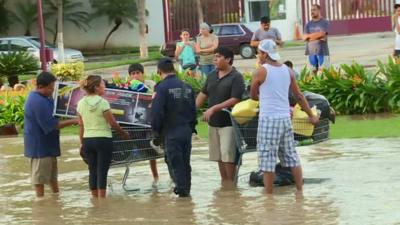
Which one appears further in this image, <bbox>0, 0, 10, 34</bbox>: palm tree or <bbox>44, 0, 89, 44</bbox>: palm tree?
<bbox>44, 0, 89, 44</bbox>: palm tree

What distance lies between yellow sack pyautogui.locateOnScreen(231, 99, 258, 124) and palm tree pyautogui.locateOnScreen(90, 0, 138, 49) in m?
44.3

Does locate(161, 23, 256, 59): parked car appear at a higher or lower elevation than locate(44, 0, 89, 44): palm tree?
lower

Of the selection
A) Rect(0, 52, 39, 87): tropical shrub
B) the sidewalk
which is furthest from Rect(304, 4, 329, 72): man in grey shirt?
the sidewalk

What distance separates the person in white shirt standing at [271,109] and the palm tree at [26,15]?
46592mm

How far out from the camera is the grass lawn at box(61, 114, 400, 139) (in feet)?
48.7

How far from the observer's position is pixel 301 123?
10734mm

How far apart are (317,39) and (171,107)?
10.2 metres

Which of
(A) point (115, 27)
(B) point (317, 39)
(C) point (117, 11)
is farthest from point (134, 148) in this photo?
(A) point (115, 27)

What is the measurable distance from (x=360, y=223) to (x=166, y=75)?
307cm

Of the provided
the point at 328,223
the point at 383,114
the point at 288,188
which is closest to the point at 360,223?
the point at 328,223

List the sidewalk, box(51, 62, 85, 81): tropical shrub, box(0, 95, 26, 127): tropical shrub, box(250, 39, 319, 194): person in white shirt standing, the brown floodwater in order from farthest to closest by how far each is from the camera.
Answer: the sidewalk < box(51, 62, 85, 81): tropical shrub < box(0, 95, 26, 127): tropical shrub < box(250, 39, 319, 194): person in white shirt standing < the brown floodwater

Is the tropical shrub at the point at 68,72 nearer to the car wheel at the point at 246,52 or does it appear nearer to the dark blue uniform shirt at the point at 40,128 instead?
the dark blue uniform shirt at the point at 40,128

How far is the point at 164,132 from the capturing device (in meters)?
10.5

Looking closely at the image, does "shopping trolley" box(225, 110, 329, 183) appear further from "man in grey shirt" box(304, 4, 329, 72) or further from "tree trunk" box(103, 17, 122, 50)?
"tree trunk" box(103, 17, 122, 50)
